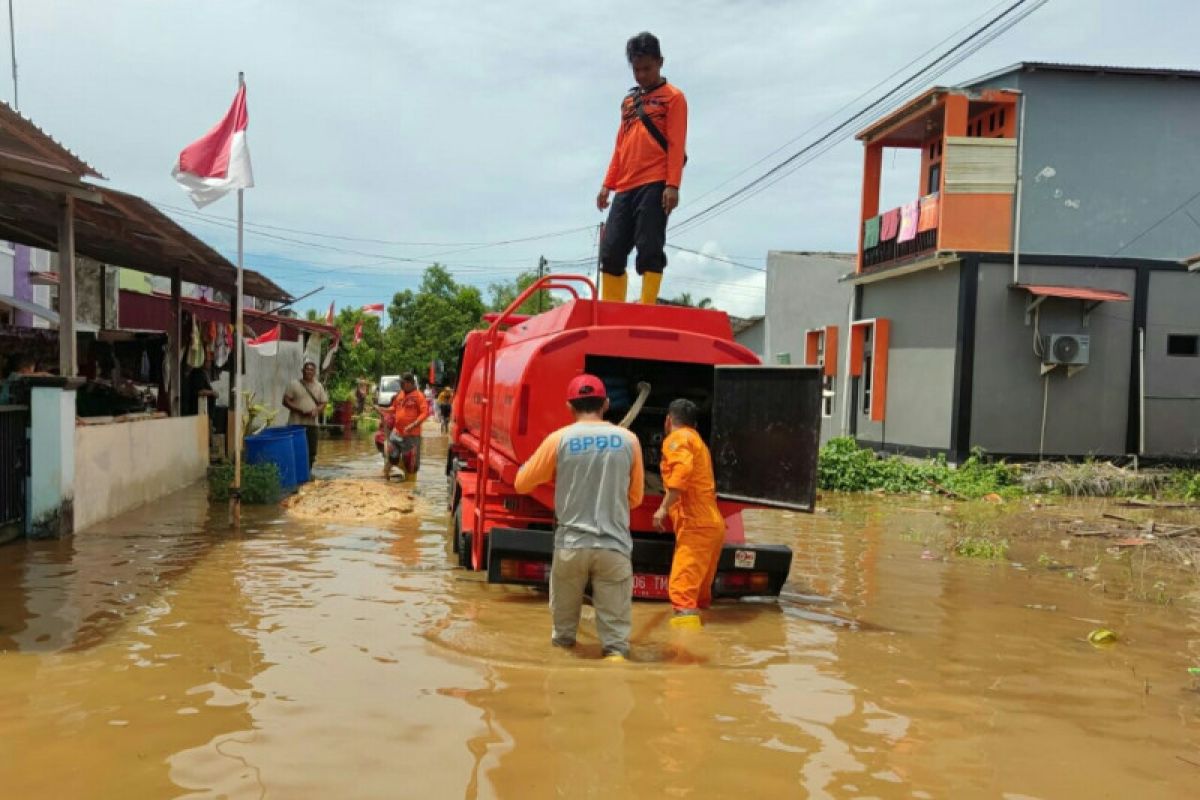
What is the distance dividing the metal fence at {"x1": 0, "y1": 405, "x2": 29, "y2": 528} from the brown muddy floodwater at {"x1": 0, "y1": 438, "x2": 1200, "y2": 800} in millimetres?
440

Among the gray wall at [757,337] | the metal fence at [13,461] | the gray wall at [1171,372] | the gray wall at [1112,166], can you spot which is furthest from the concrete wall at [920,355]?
the metal fence at [13,461]

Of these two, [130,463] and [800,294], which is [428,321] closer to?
[800,294]

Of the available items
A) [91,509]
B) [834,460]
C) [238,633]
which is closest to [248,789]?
[238,633]

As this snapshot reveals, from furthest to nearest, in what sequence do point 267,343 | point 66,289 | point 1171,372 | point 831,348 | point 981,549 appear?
point 831,348 → point 267,343 → point 1171,372 → point 981,549 → point 66,289

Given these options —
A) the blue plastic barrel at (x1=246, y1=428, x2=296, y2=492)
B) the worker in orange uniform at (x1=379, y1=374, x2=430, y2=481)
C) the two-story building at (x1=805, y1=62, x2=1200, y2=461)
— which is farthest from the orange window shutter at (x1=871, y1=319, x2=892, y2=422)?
the blue plastic barrel at (x1=246, y1=428, x2=296, y2=492)

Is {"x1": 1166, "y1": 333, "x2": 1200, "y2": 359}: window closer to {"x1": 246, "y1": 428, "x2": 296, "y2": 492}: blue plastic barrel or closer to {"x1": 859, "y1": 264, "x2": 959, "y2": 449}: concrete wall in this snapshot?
{"x1": 859, "y1": 264, "x2": 959, "y2": 449}: concrete wall

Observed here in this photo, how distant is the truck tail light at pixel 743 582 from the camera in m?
6.38

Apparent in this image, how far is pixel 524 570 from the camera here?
236 inches

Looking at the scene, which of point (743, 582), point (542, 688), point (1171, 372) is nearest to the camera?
point (542, 688)

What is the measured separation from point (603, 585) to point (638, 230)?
10.5ft

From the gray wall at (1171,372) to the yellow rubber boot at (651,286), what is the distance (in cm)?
1311

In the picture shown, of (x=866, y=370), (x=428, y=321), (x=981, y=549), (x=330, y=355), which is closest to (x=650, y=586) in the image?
(x=981, y=549)

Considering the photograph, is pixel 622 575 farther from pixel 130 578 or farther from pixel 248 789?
pixel 130 578

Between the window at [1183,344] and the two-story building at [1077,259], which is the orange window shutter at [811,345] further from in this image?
the window at [1183,344]
